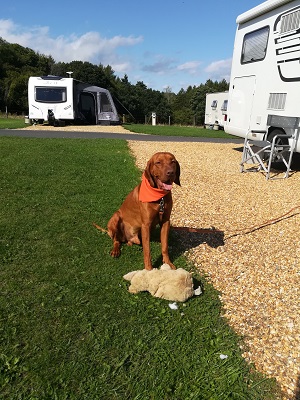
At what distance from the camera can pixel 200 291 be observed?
10.2ft

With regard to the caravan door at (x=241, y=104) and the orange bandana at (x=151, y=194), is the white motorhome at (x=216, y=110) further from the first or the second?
the orange bandana at (x=151, y=194)

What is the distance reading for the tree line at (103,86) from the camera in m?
41.2

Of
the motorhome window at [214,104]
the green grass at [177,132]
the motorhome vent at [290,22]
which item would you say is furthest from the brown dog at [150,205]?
the motorhome window at [214,104]

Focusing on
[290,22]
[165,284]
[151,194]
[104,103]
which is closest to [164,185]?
[151,194]

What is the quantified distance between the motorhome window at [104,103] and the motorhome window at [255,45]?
1608cm

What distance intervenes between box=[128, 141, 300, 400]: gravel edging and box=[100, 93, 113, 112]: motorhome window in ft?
60.3

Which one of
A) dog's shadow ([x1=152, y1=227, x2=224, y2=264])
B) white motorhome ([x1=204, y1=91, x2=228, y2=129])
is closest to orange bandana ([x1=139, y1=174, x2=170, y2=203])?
dog's shadow ([x1=152, y1=227, x2=224, y2=264])

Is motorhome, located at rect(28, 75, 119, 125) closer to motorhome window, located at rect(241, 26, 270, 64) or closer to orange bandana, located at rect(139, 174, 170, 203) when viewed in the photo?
motorhome window, located at rect(241, 26, 270, 64)

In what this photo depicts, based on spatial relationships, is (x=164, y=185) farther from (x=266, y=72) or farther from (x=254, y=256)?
(x=266, y=72)

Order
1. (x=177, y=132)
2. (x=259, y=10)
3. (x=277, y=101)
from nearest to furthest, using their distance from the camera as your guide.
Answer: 1. (x=277, y=101)
2. (x=259, y=10)
3. (x=177, y=132)

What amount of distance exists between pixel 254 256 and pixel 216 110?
28411 millimetres

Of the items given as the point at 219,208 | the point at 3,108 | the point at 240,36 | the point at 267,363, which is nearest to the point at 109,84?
the point at 3,108

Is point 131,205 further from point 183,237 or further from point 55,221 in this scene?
point 55,221

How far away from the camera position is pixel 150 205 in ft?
10.8
